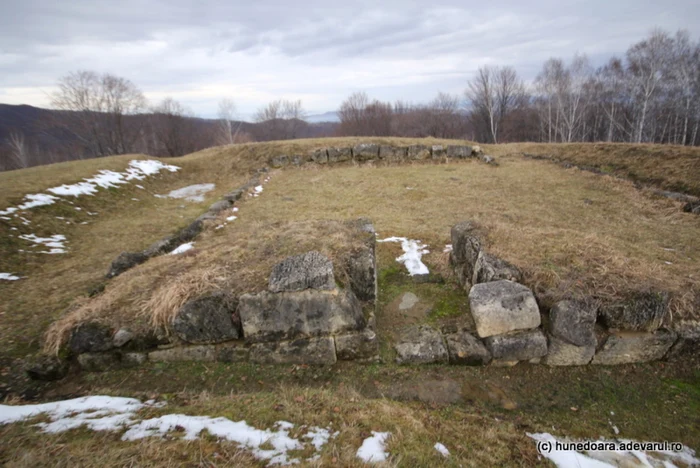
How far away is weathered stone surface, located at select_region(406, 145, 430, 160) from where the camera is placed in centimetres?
1702

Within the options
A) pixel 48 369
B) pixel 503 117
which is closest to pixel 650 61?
pixel 503 117

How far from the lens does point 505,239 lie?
4996mm

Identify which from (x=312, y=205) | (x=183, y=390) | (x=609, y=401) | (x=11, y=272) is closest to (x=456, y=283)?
(x=609, y=401)

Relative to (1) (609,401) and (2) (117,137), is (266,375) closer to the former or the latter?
(1) (609,401)

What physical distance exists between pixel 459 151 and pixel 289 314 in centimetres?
1585

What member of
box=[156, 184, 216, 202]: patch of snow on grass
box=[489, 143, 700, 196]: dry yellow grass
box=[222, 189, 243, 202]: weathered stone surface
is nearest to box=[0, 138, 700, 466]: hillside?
box=[489, 143, 700, 196]: dry yellow grass

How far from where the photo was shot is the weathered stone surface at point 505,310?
3627 mm

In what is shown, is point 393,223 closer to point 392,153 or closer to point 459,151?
point 392,153

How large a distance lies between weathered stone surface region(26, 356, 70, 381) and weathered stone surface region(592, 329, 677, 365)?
6457 mm

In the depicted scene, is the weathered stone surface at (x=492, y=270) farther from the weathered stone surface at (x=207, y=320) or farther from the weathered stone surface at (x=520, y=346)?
the weathered stone surface at (x=207, y=320)

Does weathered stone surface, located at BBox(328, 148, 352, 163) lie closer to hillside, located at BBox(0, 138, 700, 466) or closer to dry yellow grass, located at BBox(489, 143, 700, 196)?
hillside, located at BBox(0, 138, 700, 466)

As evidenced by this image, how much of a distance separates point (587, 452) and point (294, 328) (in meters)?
3.08

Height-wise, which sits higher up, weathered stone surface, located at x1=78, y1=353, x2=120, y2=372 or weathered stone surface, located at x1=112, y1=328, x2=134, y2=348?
weathered stone surface, located at x1=112, y1=328, x2=134, y2=348

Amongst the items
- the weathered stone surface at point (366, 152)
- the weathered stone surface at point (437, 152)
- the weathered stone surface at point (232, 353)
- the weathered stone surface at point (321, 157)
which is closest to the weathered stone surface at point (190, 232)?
the weathered stone surface at point (232, 353)
